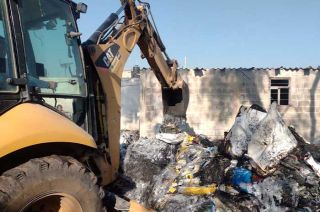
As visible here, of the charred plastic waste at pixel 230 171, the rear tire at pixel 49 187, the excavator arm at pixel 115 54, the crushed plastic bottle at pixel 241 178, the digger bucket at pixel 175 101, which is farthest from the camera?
the digger bucket at pixel 175 101

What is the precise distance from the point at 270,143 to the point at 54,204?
4.35 metres

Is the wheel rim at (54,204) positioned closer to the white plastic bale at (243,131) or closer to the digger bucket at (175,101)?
the digger bucket at (175,101)

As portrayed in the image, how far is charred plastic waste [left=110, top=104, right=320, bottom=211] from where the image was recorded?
525 cm

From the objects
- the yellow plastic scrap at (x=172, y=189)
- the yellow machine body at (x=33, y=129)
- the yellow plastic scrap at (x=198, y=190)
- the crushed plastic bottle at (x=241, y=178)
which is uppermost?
the yellow machine body at (x=33, y=129)

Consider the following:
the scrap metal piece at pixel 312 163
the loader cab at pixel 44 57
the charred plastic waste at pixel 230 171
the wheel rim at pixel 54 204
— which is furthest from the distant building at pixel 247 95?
the wheel rim at pixel 54 204

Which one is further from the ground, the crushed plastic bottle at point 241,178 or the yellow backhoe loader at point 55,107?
the yellow backhoe loader at point 55,107

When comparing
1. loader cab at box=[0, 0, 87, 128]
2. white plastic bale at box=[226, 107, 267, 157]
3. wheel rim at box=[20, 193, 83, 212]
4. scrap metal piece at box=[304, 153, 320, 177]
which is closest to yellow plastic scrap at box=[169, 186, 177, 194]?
white plastic bale at box=[226, 107, 267, 157]

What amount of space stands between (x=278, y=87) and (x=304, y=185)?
21.4ft

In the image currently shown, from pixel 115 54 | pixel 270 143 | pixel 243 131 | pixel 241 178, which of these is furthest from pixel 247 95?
pixel 115 54

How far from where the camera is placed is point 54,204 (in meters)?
2.73

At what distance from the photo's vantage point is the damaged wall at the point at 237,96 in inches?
458

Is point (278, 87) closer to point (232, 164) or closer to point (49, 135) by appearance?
point (232, 164)

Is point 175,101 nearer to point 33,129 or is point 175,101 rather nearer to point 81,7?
point 81,7

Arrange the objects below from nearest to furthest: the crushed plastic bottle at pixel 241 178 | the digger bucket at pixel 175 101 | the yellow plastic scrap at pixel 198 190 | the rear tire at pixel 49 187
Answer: the rear tire at pixel 49 187, the yellow plastic scrap at pixel 198 190, the crushed plastic bottle at pixel 241 178, the digger bucket at pixel 175 101
